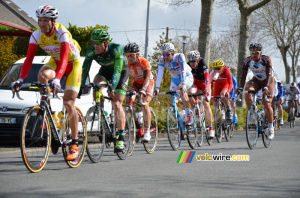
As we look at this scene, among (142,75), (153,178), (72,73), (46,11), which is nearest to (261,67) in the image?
(142,75)

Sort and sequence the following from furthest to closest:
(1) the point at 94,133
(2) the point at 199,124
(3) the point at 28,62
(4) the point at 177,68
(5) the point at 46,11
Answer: (2) the point at 199,124 → (4) the point at 177,68 → (1) the point at 94,133 → (3) the point at 28,62 → (5) the point at 46,11

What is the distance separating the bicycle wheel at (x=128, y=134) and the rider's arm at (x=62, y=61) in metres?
2.35

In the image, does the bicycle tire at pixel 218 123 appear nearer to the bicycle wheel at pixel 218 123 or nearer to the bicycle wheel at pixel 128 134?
the bicycle wheel at pixel 218 123

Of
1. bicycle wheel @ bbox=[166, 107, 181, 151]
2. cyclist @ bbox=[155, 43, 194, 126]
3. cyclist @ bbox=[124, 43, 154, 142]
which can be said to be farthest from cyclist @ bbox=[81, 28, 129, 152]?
bicycle wheel @ bbox=[166, 107, 181, 151]

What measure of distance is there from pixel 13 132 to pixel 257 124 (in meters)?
5.03

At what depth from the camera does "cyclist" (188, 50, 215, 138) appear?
12688 millimetres

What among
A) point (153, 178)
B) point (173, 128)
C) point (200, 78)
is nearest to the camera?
point (153, 178)

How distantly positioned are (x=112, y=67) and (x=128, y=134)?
54.1 inches

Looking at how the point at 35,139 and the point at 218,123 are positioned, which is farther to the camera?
the point at 218,123

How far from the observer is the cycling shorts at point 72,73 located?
774 centimetres

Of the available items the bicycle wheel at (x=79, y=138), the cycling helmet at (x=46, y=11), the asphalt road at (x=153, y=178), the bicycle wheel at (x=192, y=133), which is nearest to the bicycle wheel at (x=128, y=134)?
the asphalt road at (x=153, y=178)

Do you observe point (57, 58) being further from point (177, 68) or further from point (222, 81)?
point (222, 81)

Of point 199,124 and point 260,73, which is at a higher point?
point 260,73

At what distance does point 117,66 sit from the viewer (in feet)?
28.6
